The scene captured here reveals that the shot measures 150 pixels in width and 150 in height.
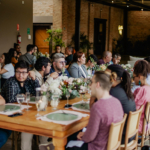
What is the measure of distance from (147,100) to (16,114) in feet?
5.16

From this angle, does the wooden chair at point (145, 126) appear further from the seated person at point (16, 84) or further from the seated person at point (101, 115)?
the seated person at point (16, 84)

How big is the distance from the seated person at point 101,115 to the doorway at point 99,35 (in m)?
13.8

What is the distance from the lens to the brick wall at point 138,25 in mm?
17922

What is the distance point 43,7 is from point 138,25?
8.05m

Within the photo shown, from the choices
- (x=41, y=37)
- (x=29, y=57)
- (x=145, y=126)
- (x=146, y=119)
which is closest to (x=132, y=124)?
(x=146, y=119)

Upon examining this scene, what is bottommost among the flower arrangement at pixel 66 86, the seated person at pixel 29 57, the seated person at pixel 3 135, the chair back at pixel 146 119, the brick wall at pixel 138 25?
the seated person at pixel 3 135

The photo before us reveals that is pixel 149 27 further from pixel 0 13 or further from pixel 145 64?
pixel 145 64

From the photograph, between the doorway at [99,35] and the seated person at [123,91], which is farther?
the doorway at [99,35]

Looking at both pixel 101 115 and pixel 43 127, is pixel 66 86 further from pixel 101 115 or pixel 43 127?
pixel 101 115

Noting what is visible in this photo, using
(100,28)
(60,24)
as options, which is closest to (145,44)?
(100,28)

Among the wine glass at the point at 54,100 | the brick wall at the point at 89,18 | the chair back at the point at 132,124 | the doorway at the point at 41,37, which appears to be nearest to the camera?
the chair back at the point at 132,124

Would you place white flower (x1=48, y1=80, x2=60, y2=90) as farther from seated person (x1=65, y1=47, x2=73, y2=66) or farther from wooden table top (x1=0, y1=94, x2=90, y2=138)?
seated person (x1=65, y1=47, x2=73, y2=66)

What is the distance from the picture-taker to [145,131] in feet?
10.3

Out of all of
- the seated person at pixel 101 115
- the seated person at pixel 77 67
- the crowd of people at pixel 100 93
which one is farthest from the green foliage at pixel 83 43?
the seated person at pixel 101 115
